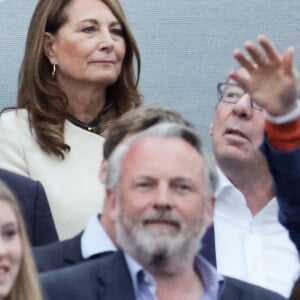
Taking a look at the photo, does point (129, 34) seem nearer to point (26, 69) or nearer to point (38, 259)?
point (26, 69)

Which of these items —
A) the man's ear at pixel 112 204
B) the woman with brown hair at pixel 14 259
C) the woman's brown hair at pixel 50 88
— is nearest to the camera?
the woman with brown hair at pixel 14 259

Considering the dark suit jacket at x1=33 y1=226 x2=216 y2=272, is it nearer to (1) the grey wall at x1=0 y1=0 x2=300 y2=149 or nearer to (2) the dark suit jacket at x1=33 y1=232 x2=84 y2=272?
(2) the dark suit jacket at x1=33 y1=232 x2=84 y2=272

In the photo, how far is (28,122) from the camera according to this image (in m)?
Answer: 5.53

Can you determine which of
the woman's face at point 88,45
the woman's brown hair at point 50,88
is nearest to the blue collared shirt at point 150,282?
the woman's brown hair at point 50,88

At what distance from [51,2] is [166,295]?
1.86 metres

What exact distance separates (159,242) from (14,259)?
44 cm

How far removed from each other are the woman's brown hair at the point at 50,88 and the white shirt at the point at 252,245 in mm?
585

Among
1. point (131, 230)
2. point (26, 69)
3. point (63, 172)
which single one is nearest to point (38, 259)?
point (131, 230)

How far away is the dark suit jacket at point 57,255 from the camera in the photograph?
461cm

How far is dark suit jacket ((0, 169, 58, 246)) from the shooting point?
5062 mm

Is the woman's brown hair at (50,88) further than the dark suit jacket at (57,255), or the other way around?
the woman's brown hair at (50,88)

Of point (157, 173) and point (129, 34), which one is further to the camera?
point (129, 34)

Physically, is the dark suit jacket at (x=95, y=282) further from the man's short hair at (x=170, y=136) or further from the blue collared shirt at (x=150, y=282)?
the man's short hair at (x=170, y=136)

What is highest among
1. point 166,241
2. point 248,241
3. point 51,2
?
point 51,2
